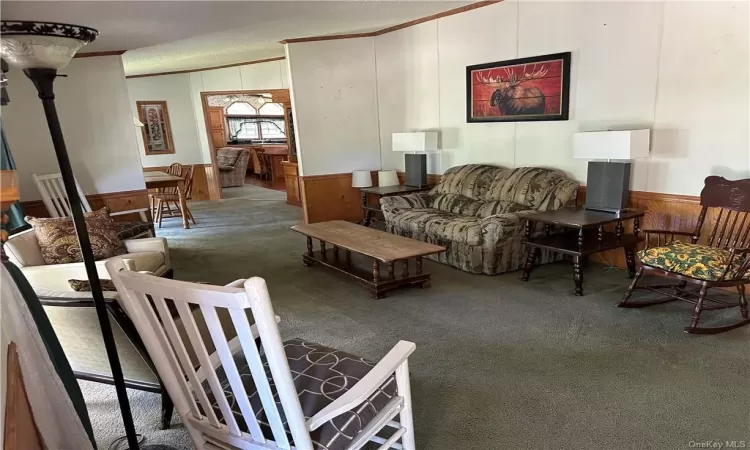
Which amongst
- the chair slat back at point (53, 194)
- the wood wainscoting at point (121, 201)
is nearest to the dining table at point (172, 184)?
the wood wainscoting at point (121, 201)

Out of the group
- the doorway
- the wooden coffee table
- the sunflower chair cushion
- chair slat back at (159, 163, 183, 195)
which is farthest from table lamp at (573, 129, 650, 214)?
the doorway

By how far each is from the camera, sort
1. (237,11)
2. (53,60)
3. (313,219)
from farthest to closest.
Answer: (313,219) → (237,11) → (53,60)

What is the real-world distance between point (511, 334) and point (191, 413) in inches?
77.6

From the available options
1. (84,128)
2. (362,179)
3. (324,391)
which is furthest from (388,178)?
(324,391)

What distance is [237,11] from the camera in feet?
12.4

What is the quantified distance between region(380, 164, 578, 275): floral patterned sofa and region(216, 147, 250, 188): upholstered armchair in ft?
22.6

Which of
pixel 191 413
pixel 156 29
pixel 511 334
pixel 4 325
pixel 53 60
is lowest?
pixel 511 334

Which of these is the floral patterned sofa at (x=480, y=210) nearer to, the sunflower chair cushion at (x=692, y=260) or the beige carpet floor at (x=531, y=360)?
the beige carpet floor at (x=531, y=360)

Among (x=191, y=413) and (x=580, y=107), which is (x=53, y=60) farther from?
(x=580, y=107)

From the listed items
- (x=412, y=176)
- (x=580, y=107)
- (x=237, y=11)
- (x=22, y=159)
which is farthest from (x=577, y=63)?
(x=22, y=159)

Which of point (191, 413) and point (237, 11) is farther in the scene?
point (237, 11)

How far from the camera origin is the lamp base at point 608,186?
3590 millimetres

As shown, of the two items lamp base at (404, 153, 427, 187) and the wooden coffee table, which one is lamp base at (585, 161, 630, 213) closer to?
the wooden coffee table

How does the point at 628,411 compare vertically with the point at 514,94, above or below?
below
